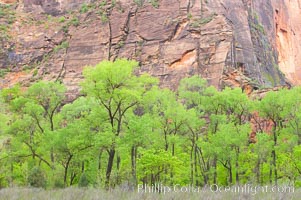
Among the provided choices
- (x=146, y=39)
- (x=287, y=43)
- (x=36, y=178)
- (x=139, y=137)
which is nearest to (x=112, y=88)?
(x=139, y=137)

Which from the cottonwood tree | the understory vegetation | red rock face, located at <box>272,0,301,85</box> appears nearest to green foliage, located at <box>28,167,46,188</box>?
the understory vegetation

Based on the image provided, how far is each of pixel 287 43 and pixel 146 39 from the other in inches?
1363

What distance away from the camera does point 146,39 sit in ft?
156

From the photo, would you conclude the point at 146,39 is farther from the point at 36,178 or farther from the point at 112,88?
the point at 36,178

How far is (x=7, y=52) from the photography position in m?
52.8

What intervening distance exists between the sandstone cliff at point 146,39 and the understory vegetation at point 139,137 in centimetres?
1340

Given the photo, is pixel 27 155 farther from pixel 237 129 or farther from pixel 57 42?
pixel 57 42

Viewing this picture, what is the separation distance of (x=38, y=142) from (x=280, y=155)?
15.5m

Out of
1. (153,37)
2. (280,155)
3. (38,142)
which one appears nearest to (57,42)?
(153,37)

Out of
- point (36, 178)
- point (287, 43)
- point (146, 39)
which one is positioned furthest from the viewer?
point (287, 43)

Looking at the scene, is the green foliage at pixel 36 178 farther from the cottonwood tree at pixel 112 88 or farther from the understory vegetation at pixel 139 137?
the cottonwood tree at pixel 112 88

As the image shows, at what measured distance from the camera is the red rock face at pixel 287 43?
67938 mm

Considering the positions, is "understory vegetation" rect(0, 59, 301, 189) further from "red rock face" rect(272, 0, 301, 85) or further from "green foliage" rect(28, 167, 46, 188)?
"red rock face" rect(272, 0, 301, 85)

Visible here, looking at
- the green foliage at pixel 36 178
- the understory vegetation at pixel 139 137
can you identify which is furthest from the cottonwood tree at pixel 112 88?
the green foliage at pixel 36 178
